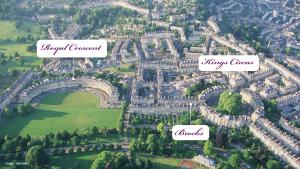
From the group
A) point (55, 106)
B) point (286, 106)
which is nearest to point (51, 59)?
point (55, 106)

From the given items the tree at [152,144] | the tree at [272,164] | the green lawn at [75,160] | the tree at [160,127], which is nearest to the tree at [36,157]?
the green lawn at [75,160]

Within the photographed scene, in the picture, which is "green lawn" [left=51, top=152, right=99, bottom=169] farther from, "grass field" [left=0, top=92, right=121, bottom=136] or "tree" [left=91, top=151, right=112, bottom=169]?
"grass field" [left=0, top=92, right=121, bottom=136]

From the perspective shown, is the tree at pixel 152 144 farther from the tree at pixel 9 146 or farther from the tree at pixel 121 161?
the tree at pixel 9 146

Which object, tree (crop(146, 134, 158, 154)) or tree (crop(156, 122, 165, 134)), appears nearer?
tree (crop(146, 134, 158, 154))

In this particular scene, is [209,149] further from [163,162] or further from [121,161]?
[121,161]

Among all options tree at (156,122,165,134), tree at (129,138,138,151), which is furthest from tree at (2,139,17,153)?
tree at (156,122,165,134)

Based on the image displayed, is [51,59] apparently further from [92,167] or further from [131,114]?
[92,167]

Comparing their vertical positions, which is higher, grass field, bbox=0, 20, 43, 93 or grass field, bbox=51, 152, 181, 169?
grass field, bbox=0, 20, 43, 93
